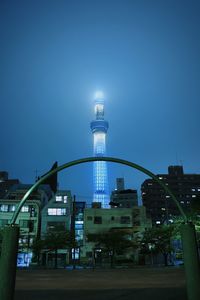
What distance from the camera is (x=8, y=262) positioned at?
21.5 feet

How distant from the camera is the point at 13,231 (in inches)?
267

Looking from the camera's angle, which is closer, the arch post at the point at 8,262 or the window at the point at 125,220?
the arch post at the point at 8,262

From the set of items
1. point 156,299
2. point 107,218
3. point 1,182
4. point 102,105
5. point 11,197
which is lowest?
point 156,299

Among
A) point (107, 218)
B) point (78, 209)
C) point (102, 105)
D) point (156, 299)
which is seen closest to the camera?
point (156, 299)

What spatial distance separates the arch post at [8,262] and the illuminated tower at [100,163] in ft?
331

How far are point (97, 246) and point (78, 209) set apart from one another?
23.6 metres

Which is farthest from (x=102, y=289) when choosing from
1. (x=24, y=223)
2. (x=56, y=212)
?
(x=56, y=212)

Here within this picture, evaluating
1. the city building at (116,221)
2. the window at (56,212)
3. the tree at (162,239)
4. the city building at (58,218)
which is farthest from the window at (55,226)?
the tree at (162,239)

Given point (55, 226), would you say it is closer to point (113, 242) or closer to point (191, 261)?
point (113, 242)

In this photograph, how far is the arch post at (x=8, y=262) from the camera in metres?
6.30

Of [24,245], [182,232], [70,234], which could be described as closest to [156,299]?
[182,232]

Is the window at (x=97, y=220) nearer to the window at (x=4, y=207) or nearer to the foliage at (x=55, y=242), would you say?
the foliage at (x=55, y=242)

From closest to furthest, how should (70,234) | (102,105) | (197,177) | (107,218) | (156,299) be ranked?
1. (156,299)
2. (70,234)
3. (107,218)
4. (197,177)
5. (102,105)

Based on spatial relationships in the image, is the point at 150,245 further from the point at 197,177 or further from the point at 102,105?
the point at 102,105
